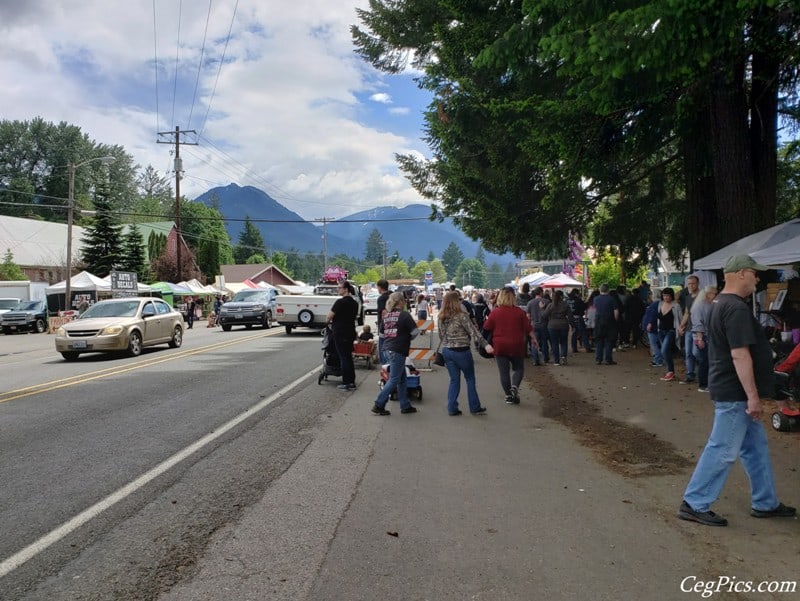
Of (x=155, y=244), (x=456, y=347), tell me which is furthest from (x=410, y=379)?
(x=155, y=244)

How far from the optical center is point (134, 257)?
190ft

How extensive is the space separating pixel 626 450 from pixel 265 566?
4424 millimetres

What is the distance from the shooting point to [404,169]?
20.2 meters

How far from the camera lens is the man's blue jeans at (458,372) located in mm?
8508

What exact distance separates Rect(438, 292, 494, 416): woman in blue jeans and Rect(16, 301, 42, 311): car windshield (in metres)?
30.7

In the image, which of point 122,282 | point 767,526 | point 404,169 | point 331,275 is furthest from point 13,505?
point 331,275

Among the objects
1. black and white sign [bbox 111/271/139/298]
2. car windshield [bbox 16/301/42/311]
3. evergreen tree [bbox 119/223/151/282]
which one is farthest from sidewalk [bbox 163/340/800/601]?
evergreen tree [bbox 119/223/151/282]

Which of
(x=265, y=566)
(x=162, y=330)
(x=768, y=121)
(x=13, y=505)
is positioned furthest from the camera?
(x=162, y=330)

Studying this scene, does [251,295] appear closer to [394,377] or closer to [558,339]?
[558,339]

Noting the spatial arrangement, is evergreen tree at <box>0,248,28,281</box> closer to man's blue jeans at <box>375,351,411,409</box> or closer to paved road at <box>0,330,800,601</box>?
paved road at <box>0,330,800,601</box>

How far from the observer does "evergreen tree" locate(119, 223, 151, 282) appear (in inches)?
2239

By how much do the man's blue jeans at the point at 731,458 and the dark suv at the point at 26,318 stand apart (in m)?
34.2

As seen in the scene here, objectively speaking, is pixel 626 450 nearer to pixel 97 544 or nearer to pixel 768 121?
pixel 97 544

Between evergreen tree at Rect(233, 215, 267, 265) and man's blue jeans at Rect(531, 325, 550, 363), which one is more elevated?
evergreen tree at Rect(233, 215, 267, 265)
